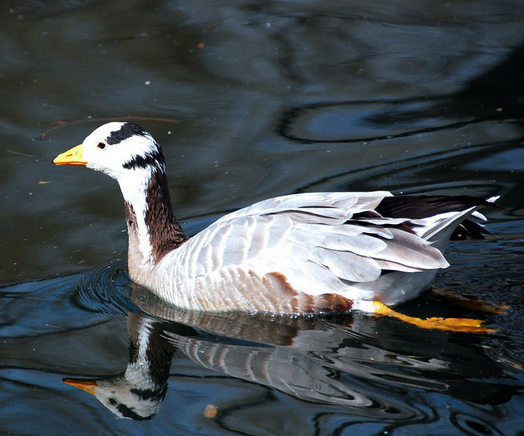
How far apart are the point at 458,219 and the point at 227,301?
5.83 feet

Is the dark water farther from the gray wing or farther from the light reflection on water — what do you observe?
the gray wing

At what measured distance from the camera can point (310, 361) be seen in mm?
5785

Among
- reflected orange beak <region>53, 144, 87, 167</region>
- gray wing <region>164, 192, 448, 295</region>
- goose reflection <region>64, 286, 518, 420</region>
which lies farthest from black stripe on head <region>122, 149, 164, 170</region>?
goose reflection <region>64, 286, 518, 420</region>

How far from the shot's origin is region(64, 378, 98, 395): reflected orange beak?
5648 millimetres

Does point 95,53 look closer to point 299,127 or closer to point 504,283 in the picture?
point 299,127

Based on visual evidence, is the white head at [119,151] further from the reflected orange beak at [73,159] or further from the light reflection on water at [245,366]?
the light reflection on water at [245,366]

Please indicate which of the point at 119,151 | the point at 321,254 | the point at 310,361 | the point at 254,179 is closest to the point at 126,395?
the point at 310,361

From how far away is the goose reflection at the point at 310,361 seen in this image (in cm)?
532

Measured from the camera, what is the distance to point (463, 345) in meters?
5.94

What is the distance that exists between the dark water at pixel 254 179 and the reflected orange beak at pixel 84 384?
0.17 feet

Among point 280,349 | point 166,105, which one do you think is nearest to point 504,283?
point 280,349

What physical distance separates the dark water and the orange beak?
5 centimetres

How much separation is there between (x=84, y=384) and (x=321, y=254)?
1.86 metres

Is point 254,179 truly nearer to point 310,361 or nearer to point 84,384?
point 310,361
